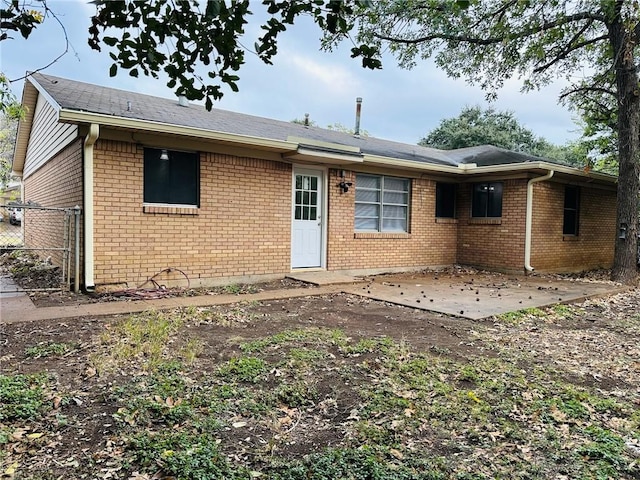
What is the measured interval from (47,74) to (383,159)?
796cm

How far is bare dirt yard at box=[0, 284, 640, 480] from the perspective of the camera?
2309mm

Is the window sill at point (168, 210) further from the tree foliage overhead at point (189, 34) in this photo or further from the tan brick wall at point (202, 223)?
the tree foliage overhead at point (189, 34)

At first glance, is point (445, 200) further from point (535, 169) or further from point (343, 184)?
point (343, 184)

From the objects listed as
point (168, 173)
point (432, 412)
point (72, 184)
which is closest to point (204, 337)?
point (432, 412)

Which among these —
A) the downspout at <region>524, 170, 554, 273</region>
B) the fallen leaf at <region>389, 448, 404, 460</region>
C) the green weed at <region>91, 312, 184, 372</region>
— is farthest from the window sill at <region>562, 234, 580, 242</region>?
the fallen leaf at <region>389, 448, 404, 460</region>

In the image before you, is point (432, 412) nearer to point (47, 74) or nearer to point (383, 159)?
point (383, 159)

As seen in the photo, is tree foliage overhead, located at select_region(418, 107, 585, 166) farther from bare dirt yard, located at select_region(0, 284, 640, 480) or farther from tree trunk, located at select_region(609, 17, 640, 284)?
bare dirt yard, located at select_region(0, 284, 640, 480)

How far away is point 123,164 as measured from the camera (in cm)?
674

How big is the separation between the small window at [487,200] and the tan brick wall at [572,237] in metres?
0.86

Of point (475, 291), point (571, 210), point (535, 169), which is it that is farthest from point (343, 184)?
point (571, 210)

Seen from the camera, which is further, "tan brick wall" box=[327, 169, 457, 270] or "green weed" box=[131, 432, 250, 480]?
"tan brick wall" box=[327, 169, 457, 270]

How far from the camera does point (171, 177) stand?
727 cm

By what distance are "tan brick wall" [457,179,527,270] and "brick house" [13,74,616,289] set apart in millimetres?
28

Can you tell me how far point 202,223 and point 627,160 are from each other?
372 inches
